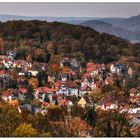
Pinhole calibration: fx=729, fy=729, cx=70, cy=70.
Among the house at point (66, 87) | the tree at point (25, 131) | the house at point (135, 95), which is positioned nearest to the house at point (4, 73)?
the house at point (66, 87)

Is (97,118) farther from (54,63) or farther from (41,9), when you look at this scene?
(41,9)

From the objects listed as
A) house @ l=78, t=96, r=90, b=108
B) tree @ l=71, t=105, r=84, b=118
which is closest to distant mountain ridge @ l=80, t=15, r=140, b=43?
A: house @ l=78, t=96, r=90, b=108

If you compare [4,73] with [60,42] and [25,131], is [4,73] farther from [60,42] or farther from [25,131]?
[25,131]

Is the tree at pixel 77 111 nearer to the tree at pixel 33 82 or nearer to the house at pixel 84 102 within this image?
the house at pixel 84 102

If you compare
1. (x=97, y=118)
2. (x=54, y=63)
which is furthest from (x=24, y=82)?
(x=97, y=118)

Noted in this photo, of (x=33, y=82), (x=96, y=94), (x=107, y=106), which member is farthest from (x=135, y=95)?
(x=33, y=82)

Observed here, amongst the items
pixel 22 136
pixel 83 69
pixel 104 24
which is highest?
pixel 104 24

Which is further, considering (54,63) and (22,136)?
(54,63)
